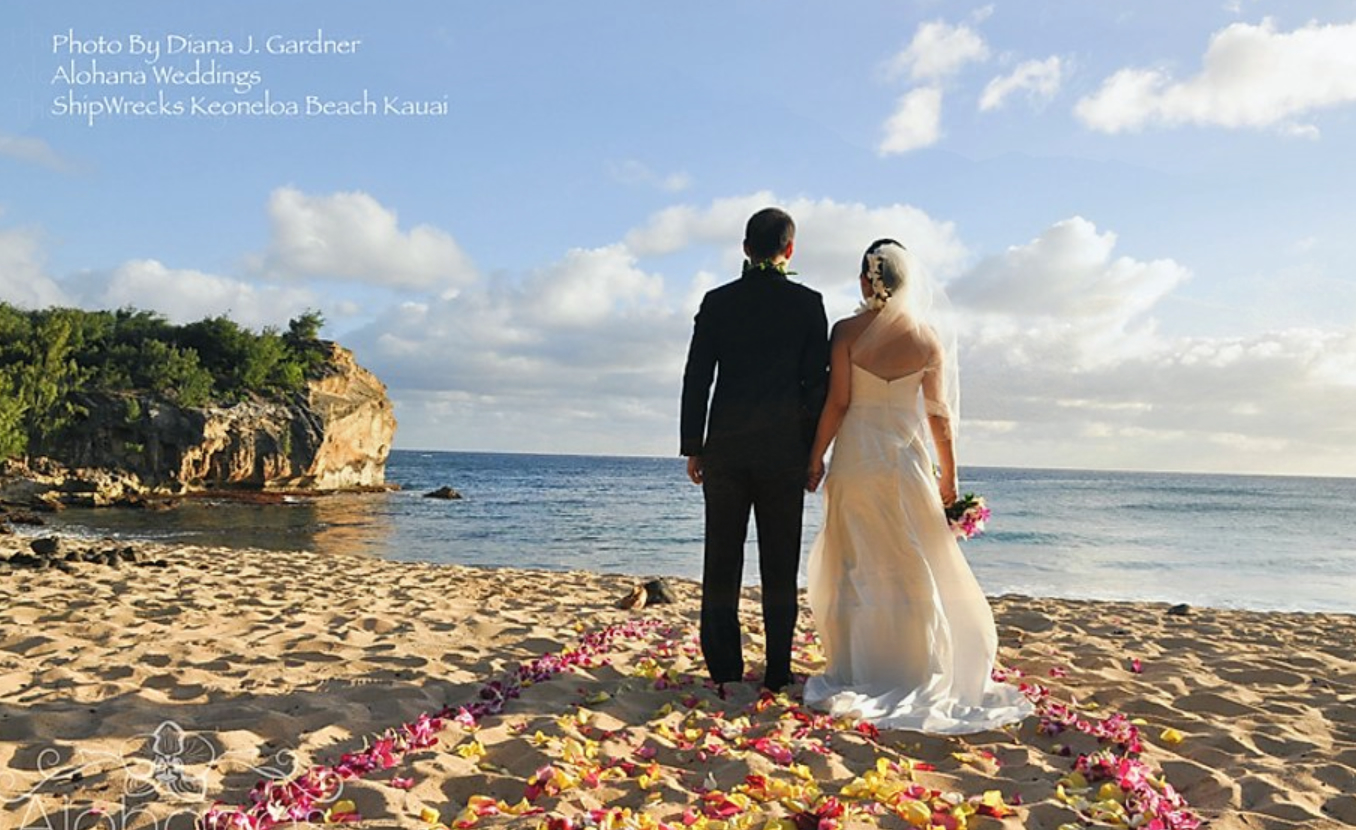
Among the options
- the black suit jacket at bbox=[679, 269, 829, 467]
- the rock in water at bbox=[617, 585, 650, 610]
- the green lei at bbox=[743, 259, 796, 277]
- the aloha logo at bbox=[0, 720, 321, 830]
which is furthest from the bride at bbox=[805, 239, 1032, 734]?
the rock in water at bbox=[617, 585, 650, 610]

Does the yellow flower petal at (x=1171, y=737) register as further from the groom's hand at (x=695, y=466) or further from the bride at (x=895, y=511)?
the groom's hand at (x=695, y=466)

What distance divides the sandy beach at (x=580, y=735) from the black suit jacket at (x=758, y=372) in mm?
1424

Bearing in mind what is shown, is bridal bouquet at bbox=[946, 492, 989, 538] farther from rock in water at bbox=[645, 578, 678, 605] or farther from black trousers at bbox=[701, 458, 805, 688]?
rock in water at bbox=[645, 578, 678, 605]

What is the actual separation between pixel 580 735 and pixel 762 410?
1.94 m

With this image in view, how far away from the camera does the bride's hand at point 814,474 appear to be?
4.93 m

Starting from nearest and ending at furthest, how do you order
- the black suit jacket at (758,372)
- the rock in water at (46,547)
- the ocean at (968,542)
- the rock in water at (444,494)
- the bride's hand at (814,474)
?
the black suit jacket at (758,372) → the bride's hand at (814,474) → the rock in water at (46,547) → the ocean at (968,542) → the rock in water at (444,494)

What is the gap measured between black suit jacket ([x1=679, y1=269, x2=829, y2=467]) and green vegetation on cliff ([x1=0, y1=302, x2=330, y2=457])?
36354mm

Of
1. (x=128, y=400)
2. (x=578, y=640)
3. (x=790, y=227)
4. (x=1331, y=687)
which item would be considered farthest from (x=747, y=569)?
(x=128, y=400)

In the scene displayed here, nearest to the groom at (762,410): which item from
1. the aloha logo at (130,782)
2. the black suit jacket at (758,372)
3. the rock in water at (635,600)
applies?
the black suit jacket at (758,372)

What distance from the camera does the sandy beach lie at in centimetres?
327

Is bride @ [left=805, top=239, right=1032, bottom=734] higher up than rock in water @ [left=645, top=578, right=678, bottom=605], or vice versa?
bride @ [left=805, top=239, right=1032, bottom=734]

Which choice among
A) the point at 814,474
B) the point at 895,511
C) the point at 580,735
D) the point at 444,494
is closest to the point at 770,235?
the point at 814,474

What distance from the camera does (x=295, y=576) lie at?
1089cm

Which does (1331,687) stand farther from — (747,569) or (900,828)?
(747,569)
